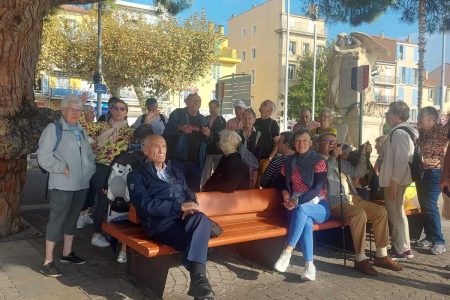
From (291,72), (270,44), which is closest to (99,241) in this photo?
(291,72)

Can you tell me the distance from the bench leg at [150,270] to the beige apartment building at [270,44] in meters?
48.8

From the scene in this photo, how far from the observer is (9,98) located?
529 centimetres

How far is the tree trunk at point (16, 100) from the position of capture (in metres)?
5.16

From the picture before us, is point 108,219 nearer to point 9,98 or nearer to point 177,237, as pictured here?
point 177,237

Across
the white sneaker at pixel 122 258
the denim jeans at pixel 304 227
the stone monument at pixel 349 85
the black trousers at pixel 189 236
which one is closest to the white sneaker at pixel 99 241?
the white sneaker at pixel 122 258

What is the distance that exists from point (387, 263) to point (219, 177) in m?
2.00

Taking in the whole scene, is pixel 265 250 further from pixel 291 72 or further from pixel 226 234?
pixel 291 72

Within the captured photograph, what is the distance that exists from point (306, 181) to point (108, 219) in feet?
6.73

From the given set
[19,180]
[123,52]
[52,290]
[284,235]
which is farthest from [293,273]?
[123,52]

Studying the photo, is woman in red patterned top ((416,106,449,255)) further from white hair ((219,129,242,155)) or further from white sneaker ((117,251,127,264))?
white sneaker ((117,251,127,264))

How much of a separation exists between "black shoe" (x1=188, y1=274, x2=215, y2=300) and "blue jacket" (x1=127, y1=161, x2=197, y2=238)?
52 centimetres

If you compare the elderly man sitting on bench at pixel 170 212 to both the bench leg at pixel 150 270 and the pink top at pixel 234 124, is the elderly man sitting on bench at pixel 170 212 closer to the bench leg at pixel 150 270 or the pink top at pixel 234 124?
the bench leg at pixel 150 270

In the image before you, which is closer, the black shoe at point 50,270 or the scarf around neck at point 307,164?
the black shoe at point 50,270

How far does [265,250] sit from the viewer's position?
4.93 meters
